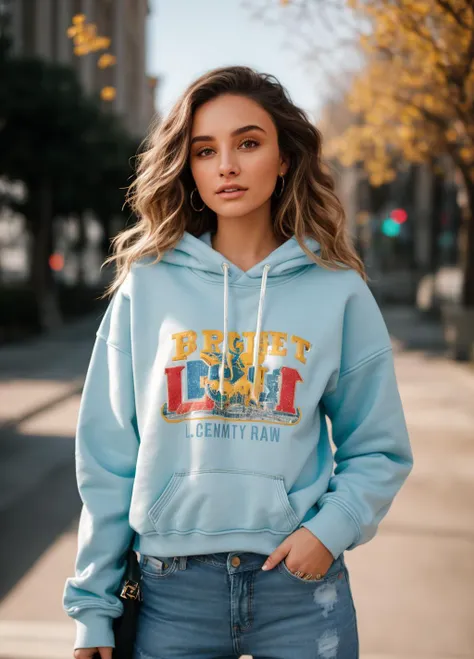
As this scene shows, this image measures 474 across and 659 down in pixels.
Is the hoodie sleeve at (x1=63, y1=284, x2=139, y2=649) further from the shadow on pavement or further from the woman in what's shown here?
the shadow on pavement

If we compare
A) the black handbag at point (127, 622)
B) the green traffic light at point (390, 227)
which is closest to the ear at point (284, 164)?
the black handbag at point (127, 622)

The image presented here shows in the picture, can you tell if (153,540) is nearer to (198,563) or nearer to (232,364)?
(198,563)

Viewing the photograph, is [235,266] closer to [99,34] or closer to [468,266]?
[468,266]

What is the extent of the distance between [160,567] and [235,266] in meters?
0.71

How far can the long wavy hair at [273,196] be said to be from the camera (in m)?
2.10

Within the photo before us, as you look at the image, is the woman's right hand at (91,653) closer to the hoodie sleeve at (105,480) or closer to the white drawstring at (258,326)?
the hoodie sleeve at (105,480)

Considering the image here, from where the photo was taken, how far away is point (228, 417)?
1.97 m

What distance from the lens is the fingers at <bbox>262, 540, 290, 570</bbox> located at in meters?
1.89

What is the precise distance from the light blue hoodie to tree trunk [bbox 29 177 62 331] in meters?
22.5

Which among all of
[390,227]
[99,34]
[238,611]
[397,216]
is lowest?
[390,227]

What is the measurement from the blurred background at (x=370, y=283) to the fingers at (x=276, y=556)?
3.49 ft

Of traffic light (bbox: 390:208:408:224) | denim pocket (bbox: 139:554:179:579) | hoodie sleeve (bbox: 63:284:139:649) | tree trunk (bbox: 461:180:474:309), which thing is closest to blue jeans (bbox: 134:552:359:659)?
denim pocket (bbox: 139:554:179:579)

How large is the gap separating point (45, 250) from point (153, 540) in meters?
24.0

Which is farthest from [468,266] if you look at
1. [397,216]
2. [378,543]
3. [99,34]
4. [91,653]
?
[99,34]
